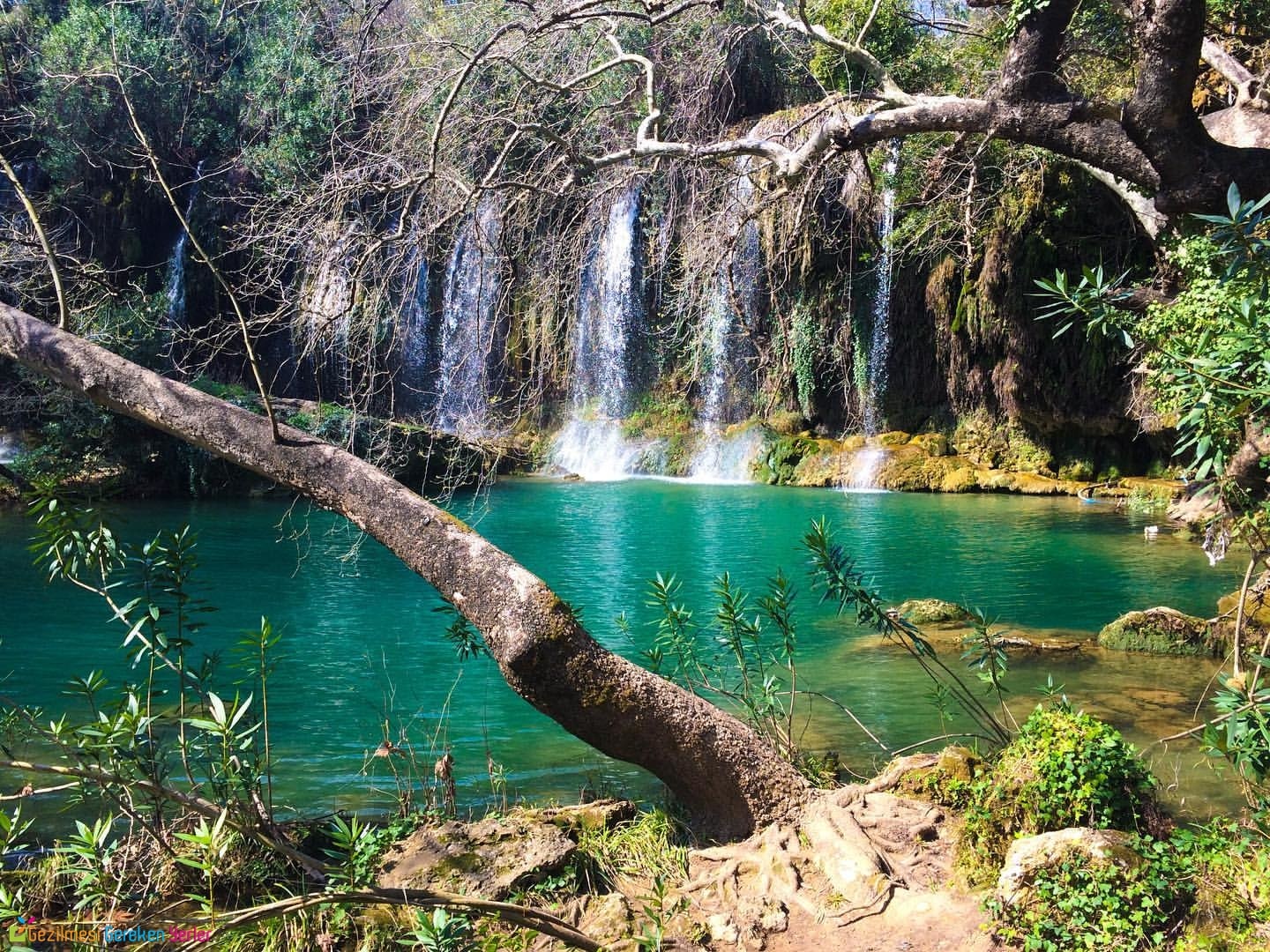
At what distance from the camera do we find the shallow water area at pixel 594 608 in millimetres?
6324

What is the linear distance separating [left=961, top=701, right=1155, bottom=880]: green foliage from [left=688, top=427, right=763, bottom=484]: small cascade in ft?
57.7

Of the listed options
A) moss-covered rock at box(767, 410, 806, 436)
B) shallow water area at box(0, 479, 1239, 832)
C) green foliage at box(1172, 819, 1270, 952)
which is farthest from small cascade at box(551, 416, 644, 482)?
green foliage at box(1172, 819, 1270, 952)

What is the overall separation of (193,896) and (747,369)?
811 inches

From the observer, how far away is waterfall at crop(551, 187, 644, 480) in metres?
22.7

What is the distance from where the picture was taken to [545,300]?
6910 mm

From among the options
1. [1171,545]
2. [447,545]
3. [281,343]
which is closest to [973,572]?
[1171,545]

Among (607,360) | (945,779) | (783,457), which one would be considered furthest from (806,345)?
(945,779)

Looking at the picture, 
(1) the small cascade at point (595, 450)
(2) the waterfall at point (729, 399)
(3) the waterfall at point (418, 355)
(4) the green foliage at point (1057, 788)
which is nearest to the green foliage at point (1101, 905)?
(4) the green foliage at point (1057, 788)

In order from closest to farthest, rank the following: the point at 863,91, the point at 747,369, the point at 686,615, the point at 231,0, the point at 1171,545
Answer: the point at 686,615, the point at 863,91, the point at 231,0, the point at 1171,545, the point at 747,369

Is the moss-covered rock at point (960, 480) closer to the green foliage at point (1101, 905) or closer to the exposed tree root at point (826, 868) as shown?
the exposed tree root at point (826, 868)

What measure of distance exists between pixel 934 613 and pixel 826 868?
591 cm

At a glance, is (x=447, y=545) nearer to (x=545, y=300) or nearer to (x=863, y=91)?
(x=545, y=300)

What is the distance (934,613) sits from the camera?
925 cm

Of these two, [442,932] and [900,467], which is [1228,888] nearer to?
[442,932]
